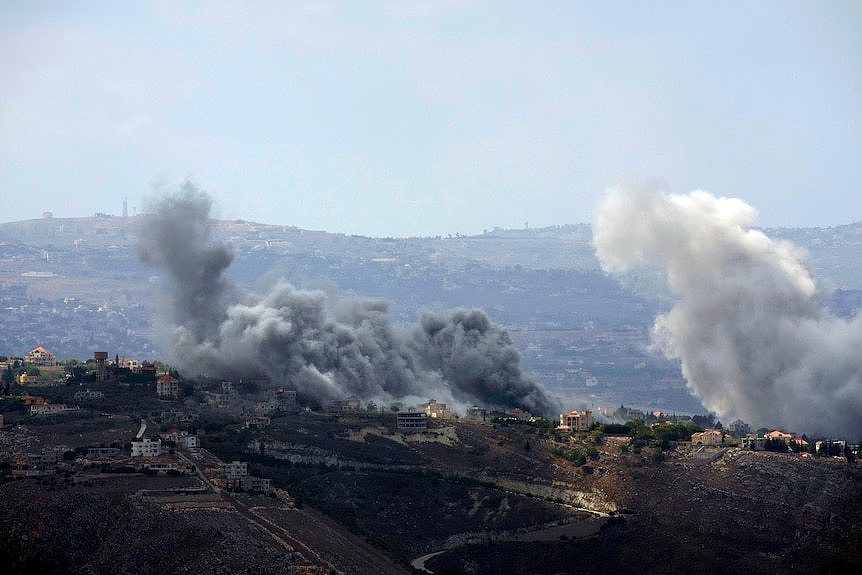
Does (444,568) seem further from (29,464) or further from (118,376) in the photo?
(118,376)

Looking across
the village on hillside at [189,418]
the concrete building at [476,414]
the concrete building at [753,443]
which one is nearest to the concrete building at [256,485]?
the village on hillside at [189,418]

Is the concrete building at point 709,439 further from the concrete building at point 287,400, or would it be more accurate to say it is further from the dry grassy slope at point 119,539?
the dry grassy slope at point 119,539

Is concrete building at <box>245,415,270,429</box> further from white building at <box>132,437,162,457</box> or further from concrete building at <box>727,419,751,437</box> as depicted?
concrete building at <box>727,419,751,437</box>

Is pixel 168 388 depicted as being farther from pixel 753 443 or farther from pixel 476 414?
pixel 753 443

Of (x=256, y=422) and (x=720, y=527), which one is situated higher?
(x=256, y=422)

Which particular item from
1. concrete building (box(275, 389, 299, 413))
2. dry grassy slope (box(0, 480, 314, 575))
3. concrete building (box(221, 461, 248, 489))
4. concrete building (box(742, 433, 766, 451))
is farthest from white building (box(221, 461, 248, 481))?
concrete building (box(742, 433, 766, 451))

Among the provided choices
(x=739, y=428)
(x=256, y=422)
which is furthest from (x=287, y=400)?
(x=739, y=428)
